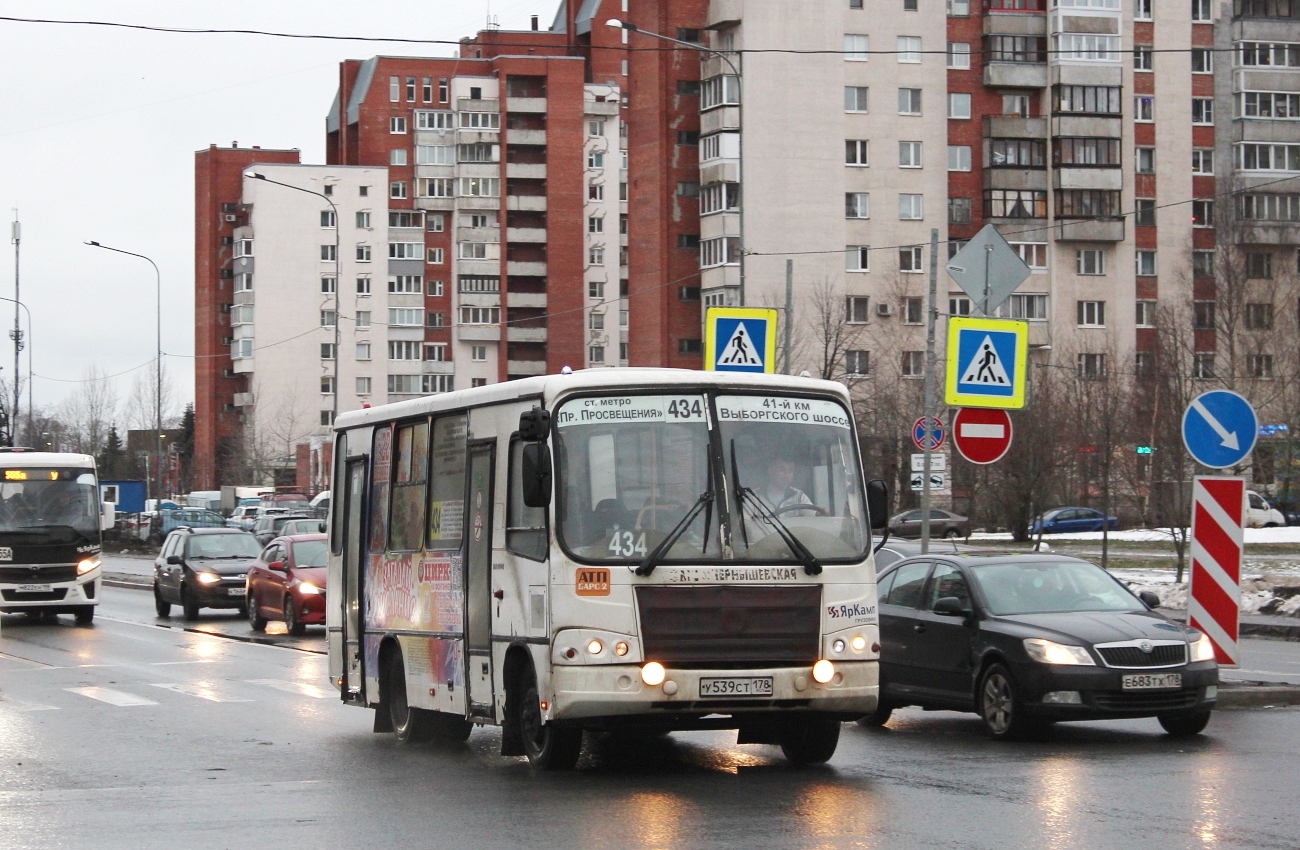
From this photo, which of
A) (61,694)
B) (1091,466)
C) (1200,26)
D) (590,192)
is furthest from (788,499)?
(590,192)

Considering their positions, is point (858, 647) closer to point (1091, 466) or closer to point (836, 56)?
point (1091, 466)

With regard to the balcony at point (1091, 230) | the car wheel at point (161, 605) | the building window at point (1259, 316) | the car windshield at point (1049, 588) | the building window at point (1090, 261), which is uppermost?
the balcony at point (1091, 230)

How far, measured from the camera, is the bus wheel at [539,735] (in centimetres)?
1134

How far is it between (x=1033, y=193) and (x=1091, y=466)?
3821cm

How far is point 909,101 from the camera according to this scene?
279 ft

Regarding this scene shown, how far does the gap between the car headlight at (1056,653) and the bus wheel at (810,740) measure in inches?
76.0

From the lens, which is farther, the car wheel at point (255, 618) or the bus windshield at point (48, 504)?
the bus windshield at point (48, 504)

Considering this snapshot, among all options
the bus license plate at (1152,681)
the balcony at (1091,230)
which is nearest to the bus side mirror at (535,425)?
the bus license plate at (1152,681)

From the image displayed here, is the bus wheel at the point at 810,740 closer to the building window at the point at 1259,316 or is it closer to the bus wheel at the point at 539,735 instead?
the bus wheel at the point at 539,735

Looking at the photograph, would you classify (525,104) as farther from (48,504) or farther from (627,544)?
(627,544)

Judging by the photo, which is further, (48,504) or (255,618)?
(48,504)

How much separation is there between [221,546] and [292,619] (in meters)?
6.32

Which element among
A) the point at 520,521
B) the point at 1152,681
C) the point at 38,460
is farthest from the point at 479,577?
the point at 38,460

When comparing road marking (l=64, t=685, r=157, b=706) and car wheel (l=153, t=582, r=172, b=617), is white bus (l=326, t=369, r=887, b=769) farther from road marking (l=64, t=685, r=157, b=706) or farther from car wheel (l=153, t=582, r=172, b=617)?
car wheel (l=153, t=582, r=172, b=617)
